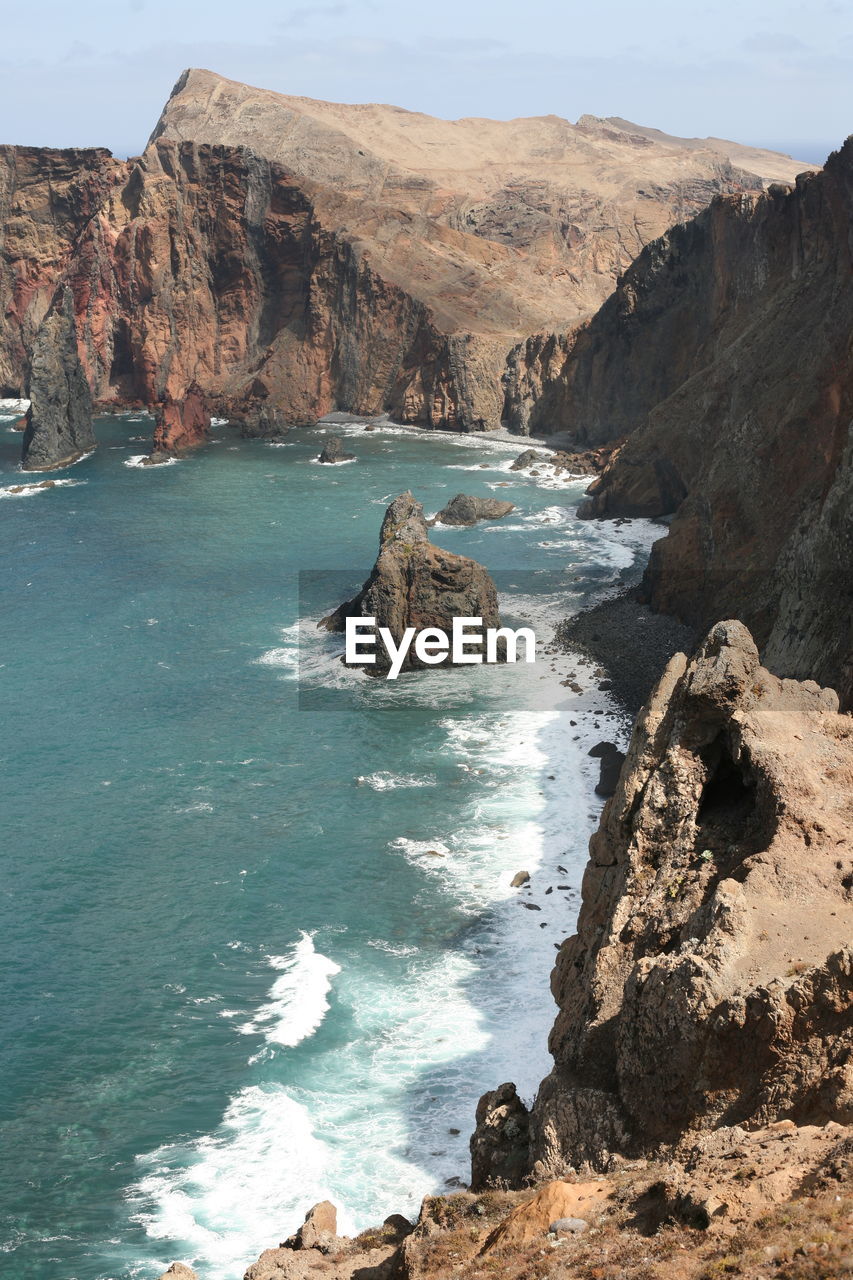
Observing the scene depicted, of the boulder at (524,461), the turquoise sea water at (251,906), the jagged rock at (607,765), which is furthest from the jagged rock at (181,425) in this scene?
the jagged rock at (607,765)

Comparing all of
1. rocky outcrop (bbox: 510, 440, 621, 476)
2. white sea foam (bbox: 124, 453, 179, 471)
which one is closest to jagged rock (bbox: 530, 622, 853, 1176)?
rocky outcrop (bbox: 510, 440, 621, 476)

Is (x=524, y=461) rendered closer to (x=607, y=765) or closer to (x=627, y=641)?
(x=627, y=641)

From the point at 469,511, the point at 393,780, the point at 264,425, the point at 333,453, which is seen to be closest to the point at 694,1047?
the point at 393,780

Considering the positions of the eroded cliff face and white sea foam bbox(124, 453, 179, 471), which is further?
white sea foam bbox(124, 453, 179, 471)

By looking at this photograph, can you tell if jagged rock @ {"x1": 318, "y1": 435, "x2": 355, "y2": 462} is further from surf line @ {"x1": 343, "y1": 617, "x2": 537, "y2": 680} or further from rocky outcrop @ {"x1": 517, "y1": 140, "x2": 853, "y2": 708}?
surf line @ {"x1": 343, "y1": 617, "x2": 537, "y2": 680}

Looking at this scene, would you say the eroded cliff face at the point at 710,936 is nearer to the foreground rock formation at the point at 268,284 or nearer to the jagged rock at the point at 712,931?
the jagged rock at the point at 712,931
